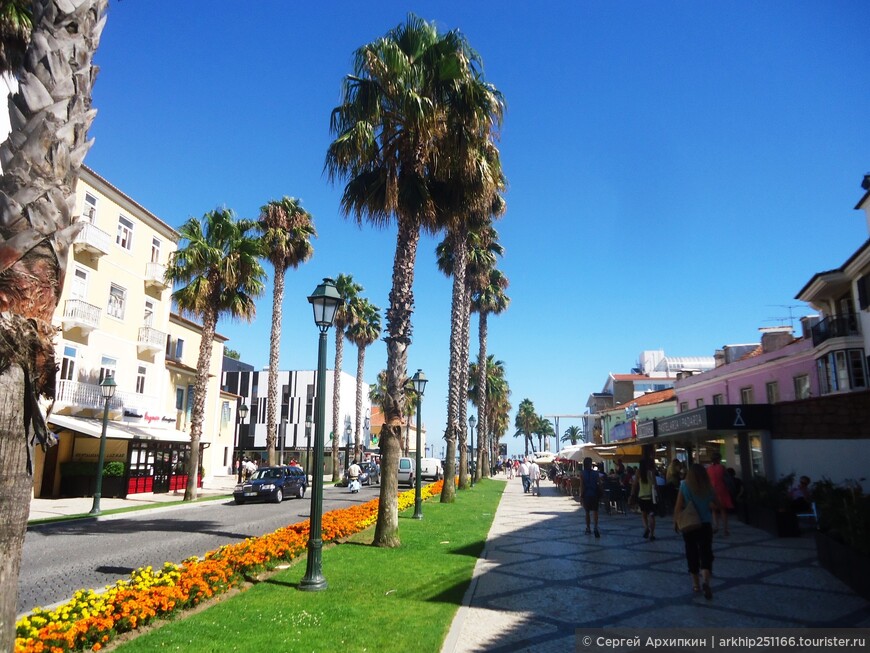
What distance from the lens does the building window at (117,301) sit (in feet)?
89.0

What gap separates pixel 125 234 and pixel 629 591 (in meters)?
28.4

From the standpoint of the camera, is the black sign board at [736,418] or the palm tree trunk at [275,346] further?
the palm tree trunk at [275,346]

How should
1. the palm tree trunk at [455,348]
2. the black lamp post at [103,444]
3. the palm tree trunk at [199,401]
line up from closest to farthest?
the black lamp post at [103,444] → the palm tree trunk at [199,401] → the palm tree trunk at [455,348]

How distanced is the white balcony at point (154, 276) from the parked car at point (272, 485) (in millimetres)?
12114

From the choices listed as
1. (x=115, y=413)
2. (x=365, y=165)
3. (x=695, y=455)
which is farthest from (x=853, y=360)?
(x=115, y=413)

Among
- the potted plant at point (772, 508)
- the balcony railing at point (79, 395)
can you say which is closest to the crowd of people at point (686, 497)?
the potted plant at point (772, 508)

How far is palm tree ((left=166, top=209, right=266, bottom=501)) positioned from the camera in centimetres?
→ 2347

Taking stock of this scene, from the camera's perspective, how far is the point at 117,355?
1081 inches

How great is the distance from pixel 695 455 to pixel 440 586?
20605 mm

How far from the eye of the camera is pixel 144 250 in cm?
2970

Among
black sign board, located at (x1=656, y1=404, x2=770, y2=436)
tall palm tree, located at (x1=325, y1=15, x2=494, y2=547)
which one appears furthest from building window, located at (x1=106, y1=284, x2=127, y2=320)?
black sign board, located at (x1=656, y1=404, x2=770, y2=436)

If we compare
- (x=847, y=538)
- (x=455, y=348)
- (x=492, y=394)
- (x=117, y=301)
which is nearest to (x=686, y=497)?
(x=847, y=538)

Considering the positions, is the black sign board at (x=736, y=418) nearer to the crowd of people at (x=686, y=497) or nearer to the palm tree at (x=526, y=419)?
the crowd of people at (x=686, y=497)

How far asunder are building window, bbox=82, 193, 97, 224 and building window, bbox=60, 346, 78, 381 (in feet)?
18.6
